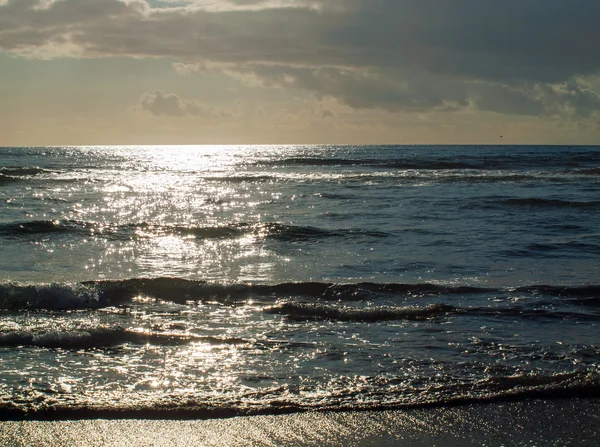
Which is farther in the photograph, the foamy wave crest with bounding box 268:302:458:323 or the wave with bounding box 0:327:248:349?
the foamy wave crest with bounding box 268:302:458:323

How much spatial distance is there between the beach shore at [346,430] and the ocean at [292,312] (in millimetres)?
198

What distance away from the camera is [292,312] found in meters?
9.12

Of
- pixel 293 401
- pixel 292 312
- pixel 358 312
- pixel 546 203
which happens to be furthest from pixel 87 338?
pixel 546 203

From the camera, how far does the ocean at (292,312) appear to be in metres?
5.95

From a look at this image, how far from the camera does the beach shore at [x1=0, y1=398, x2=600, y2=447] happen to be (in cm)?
493

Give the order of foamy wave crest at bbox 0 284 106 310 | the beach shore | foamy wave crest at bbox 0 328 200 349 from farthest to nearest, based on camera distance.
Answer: foamy wave crest at bbox 0 284 106 310
foamy wave crest at bbox 0 328 200 349
the beach shore

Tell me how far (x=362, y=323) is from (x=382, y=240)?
25.7 feet

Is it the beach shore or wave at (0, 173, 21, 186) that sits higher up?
wave at (0, 173, 21, 186)

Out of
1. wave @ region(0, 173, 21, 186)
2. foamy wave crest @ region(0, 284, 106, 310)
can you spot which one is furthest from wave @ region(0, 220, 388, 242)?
wave @ region(0, 173, 21, 186)

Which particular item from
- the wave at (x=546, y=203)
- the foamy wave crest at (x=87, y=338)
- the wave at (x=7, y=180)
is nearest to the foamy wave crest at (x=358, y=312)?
the foamy wave crest at (x=87, y=338)

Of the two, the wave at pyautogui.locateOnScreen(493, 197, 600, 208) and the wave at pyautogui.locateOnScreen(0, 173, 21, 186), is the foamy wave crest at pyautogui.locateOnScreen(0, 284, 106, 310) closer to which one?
the wave at pyautogui.locateOnScreen(493, 197, 600, 208)

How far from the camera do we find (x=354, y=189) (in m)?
32.4

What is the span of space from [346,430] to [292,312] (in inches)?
159

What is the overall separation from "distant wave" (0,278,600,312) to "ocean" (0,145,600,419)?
0.05m
